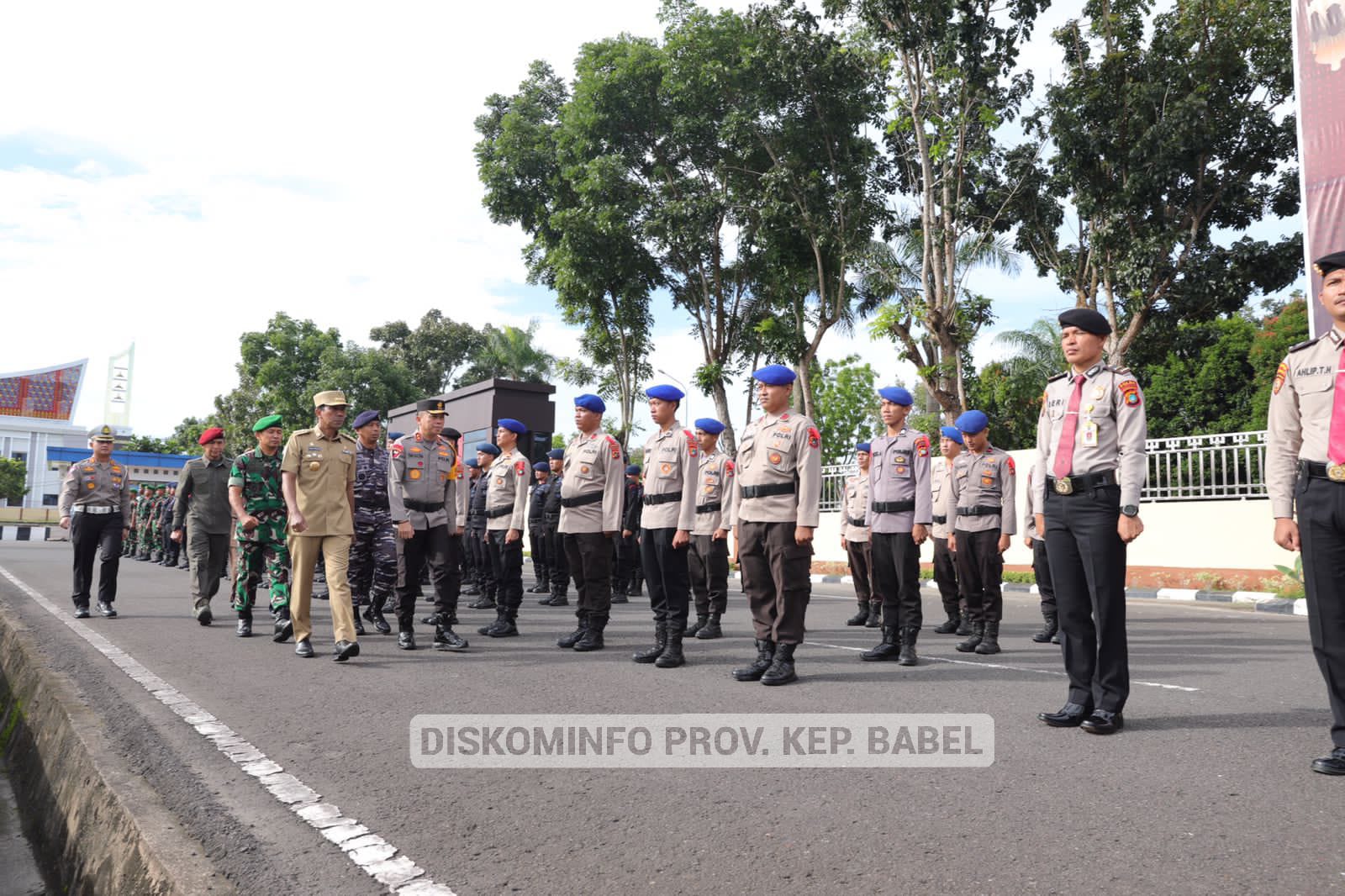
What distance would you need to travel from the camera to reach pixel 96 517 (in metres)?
9.84

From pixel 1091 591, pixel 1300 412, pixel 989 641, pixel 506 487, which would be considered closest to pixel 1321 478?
pixel 1300 412

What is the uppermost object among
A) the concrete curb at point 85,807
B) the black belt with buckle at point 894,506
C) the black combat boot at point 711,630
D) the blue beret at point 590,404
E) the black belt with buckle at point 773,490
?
the blue beret at point 590,404

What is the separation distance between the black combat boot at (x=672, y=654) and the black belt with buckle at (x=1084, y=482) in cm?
283

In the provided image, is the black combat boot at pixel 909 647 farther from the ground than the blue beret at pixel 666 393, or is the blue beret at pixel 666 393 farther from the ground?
the blue beret at pixel 666 393

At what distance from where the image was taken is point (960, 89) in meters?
17.0

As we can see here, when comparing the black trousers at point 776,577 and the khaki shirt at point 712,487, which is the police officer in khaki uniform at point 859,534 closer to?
the khaki shirt at point 712,487

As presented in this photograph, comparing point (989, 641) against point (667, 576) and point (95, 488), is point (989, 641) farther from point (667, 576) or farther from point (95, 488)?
point (95, 488)

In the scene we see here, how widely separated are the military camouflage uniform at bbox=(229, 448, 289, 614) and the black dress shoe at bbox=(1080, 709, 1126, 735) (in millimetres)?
6347

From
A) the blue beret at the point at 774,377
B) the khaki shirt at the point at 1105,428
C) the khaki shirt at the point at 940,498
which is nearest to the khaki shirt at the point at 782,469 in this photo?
the blue beret at the point at 774,377

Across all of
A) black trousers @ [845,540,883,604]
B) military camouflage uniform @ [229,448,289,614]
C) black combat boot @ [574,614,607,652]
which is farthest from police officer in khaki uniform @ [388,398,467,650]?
black trousers @ [845,540,883,604]

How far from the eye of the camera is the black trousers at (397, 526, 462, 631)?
7546mm

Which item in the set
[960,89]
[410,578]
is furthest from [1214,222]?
[410,578]

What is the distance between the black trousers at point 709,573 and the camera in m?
8.91

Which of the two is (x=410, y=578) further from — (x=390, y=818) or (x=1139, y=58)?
(x=1139, y=58)
